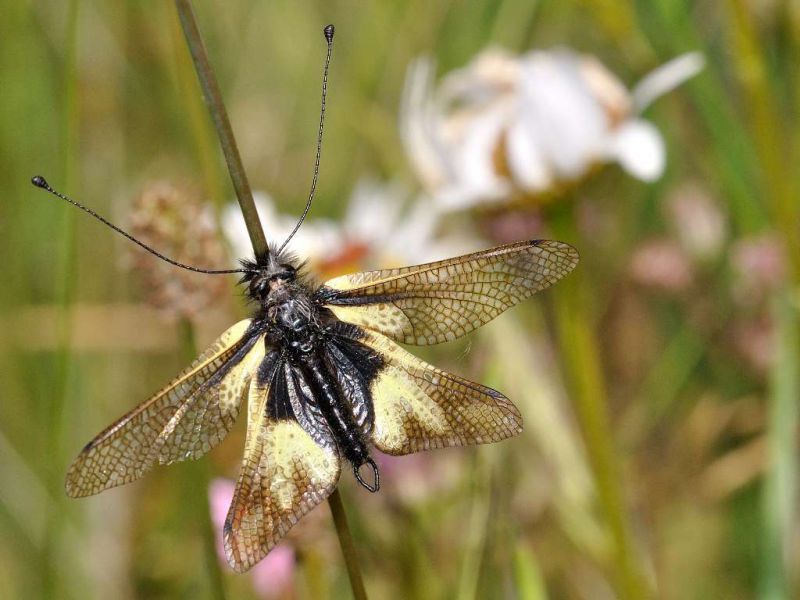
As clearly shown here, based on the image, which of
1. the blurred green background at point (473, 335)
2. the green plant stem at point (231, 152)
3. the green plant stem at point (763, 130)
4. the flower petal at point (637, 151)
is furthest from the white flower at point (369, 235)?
the green plant stem at point (231, 152)

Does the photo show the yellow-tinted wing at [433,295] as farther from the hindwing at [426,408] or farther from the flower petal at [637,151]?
the flower petal at [637,151]

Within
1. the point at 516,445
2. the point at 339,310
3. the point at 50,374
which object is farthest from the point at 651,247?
the point at 50,374

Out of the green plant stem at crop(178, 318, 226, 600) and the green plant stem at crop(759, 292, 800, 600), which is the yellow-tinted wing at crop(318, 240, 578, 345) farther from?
the green plant stem at crop(759, 292, 800, 600)

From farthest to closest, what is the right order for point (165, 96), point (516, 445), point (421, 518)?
point (165, 96) < point (516, 445) < point (421, 518)

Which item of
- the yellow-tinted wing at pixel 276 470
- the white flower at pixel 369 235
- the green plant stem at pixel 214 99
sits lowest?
the yellow-tinted wing at pixel 276 470

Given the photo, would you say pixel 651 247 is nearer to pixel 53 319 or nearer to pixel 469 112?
pixel 469 112

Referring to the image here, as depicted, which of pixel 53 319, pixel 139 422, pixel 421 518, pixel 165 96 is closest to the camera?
pixel 139 422

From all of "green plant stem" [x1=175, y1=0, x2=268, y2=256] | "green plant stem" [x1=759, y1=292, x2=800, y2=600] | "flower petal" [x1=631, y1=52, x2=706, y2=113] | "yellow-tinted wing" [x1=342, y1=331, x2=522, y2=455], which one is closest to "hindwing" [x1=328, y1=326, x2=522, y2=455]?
"yellow-tinted wing" [x1=342, y1=331, x2=522, y2=455]

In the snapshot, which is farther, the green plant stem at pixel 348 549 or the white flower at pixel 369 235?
the white flower at pixel 369 235
